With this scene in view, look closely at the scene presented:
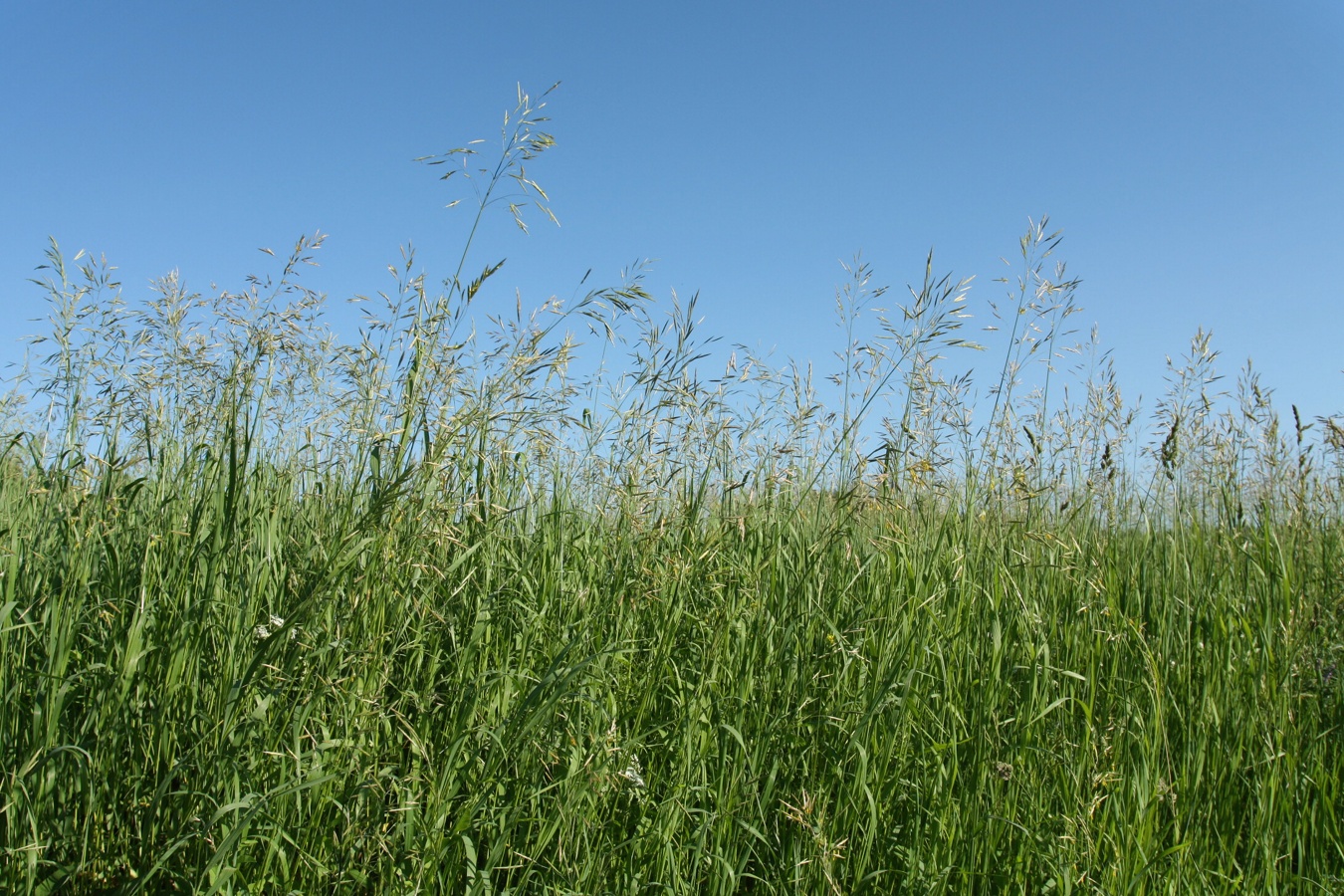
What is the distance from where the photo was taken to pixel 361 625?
1838 mm

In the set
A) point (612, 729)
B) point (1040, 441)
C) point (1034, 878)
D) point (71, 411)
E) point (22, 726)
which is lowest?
point (1034, 878)

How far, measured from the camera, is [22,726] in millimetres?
1717

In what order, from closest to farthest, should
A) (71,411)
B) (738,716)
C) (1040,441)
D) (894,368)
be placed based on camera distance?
(738,716) → (71,411) → (894,368) → (1040,441)

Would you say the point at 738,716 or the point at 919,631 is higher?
the point at 919,631

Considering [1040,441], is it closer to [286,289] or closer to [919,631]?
[919,631]

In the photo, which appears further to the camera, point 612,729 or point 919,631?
point 919,631

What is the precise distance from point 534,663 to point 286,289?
150cm

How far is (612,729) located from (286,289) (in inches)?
71.9

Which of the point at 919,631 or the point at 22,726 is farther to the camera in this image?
the point at 919,631

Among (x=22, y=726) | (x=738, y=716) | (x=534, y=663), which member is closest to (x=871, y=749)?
(x=738, y=716)

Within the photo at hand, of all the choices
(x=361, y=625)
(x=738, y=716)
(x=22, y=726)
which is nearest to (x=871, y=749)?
(x=738, y=716)

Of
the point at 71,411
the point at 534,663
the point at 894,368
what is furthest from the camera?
the point at 894,368

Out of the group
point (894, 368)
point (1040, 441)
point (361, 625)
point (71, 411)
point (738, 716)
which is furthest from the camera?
point (1040, 441)

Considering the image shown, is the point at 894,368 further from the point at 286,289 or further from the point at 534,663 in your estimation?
the point at 286,289
